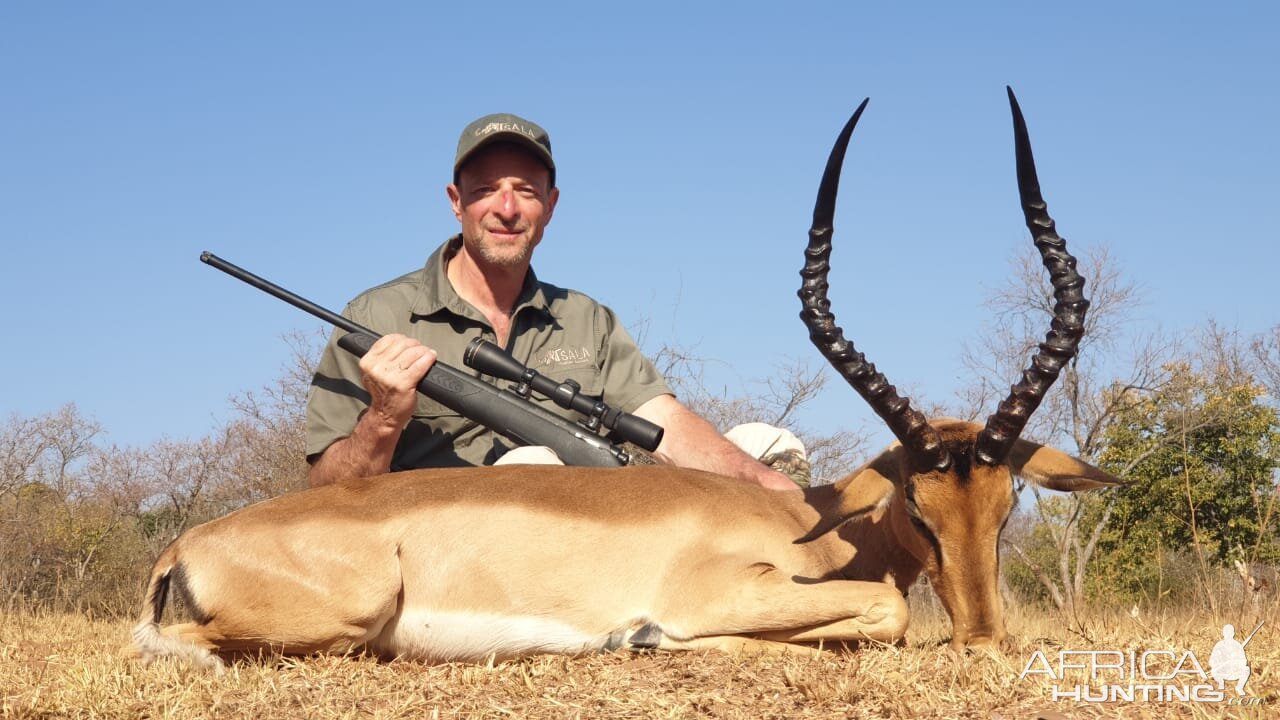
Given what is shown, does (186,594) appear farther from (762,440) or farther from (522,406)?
(762,440)

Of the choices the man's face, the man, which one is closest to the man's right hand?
the man

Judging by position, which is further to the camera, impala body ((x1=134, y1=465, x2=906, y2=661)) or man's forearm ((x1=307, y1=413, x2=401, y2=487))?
man's forearm ((x1=307, y1=413, x2=401, y2=487))

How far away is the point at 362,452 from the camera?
643cm

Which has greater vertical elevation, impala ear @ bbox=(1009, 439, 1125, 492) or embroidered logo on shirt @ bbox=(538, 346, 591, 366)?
embroidered logo on shirt @ bbox=(538, 346, 591, 366)

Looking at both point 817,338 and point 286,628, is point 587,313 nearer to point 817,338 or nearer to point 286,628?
point 817,338

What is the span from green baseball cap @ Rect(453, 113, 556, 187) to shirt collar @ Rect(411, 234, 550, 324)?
58cm

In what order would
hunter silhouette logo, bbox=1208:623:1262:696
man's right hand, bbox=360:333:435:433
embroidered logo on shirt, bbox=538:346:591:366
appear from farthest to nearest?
embroidered logo on shirt, bbox=538:346:591:366 → man's right hand, bbox=360:333:435:433 → hunter silhouette logo, bbox=1208:623:1262:696

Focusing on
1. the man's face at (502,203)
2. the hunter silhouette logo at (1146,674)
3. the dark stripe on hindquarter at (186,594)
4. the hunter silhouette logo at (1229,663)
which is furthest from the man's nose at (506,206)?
the hunter silhouette logo at (1229,663)

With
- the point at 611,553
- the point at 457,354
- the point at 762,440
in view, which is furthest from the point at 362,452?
the point at 762,440

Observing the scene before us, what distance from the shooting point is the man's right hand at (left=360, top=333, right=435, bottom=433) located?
6.22m

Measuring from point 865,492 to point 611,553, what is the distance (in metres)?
1.20

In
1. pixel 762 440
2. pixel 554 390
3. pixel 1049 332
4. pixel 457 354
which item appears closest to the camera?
pixel 1049 332

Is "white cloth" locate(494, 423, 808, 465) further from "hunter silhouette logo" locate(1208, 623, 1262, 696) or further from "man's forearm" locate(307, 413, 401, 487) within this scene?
"hunter silhouette logo" locate(1208, 623, 1262, 696)

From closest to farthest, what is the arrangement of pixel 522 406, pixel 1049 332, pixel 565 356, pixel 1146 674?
pixel 1146 674
pixel 1049 332
pixel 522 406
pixel 565 356
